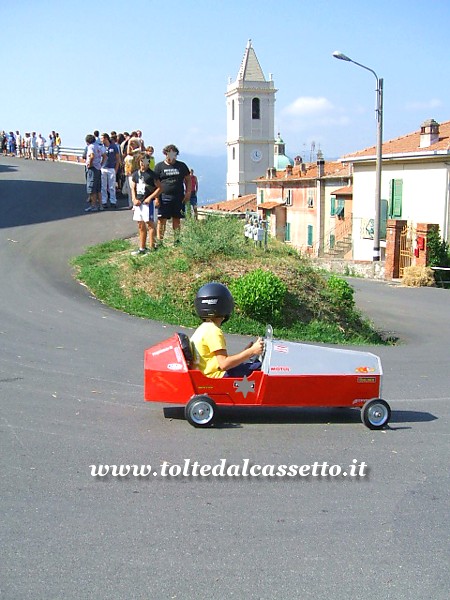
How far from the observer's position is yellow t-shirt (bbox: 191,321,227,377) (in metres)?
7.48

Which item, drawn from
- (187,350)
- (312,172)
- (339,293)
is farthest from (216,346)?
(312,172)

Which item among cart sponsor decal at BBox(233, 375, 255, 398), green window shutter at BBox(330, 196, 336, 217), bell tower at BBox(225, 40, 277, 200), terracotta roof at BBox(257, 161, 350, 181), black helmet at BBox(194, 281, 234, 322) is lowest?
cart sponsor decal at BBox(233, 375, 255, 398)

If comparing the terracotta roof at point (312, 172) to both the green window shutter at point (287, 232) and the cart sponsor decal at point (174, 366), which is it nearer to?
the green window shutter at point (287, 232)

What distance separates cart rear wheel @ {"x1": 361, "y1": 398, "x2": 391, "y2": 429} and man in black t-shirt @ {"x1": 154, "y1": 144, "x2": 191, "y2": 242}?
29.1 feet

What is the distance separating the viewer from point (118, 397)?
8156 mm

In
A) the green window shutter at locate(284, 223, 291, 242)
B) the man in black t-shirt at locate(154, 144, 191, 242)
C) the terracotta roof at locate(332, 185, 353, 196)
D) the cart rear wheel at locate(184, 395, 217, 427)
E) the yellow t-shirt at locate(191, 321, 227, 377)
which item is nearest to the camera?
the cart rear wheel at locate(184, 395, 217, 427)

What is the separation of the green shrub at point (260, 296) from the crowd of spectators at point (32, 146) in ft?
114

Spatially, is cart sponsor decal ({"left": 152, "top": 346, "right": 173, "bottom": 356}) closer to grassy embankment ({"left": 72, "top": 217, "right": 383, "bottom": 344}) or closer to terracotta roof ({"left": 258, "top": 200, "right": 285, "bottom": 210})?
grassy embankment ({"left": 72, "top": 217, "right": 383, "bottom": 344})

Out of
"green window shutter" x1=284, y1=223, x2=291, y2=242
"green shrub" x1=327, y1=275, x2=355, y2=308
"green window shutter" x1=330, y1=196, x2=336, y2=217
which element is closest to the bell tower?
"green window shutter" x1=284, y1=223, x2=291, y2=242

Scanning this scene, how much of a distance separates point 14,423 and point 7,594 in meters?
3.05

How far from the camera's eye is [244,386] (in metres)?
7.41

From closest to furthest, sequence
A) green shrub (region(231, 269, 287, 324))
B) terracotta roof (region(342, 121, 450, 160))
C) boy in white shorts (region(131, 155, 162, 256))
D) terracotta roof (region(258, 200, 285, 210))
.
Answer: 1. green shrub (region(231, 269, 287, 324))
2. boy in white shorts (region(131, 155, 162, 256))
3. terracotta roof (region(342, 121, 450, 160))
4. terracotta roof (region(258, 200, 285, 210))

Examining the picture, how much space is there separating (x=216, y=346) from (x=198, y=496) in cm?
213

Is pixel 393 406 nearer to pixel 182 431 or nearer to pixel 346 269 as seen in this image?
pixel 182 431
